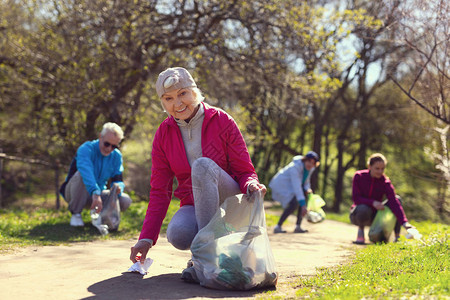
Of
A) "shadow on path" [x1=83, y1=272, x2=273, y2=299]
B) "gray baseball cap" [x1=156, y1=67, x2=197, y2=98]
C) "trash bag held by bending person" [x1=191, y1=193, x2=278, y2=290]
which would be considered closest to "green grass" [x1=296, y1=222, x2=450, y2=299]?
"trash bag held by bending person" [x1=191, y1=193, x2=278, y2=290]

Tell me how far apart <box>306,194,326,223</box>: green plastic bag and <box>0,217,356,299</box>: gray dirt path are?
1.89m

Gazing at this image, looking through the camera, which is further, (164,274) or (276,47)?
(276,47)

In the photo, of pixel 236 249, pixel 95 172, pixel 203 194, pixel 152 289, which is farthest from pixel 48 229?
pixel 236 249

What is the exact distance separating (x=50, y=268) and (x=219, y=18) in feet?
21.6

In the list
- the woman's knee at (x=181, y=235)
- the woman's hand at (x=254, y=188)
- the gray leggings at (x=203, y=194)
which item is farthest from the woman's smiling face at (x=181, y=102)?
the woman's knee at (x=181, y=235)

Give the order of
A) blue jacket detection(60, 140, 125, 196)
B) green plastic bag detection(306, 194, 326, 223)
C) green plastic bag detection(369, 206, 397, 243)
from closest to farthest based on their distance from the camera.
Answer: blue jacket detection(60, 140, 125, 196), green plastic bag detection(369, 206, 397, 243), green plastic bag detection(306, 194, 326, 223)

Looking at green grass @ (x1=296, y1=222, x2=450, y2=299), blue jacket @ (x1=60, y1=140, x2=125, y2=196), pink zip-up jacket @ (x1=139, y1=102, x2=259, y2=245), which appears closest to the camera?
green grass @ (x1=296, y1=222, x2=450, y2=299)

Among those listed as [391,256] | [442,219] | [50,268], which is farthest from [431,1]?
[442,219]

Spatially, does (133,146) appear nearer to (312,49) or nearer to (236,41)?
(236,41)

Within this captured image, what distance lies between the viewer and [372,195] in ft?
24.1

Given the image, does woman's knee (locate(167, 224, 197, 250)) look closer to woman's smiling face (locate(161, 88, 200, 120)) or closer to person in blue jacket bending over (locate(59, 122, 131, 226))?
woman's smiling face (locate(161, 88, 200, 120))

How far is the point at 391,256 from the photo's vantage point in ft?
16.5

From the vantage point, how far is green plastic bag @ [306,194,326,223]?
8.24 m

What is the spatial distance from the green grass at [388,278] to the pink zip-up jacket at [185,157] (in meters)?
0.89
